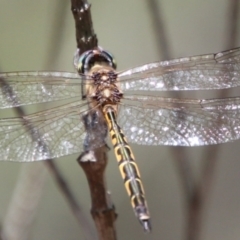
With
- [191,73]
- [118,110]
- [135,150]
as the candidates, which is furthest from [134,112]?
[135,150]

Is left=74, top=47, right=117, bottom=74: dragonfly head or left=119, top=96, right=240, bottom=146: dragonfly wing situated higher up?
left=74, top=47, right=117, bottom=74: dragonfly head

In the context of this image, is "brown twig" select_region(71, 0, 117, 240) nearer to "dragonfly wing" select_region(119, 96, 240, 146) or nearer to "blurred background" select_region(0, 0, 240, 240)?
"dragonfly wing" select_region(119, 96, 240, 146)

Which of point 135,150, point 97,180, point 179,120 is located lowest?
point 97,180

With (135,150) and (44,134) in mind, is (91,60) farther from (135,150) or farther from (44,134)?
(135,150)

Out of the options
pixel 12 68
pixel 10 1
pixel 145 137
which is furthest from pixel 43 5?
pixel 145 137

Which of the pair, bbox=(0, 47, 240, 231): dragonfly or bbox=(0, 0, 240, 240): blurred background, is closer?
bbox=(0, 47, 240, 231): dragonfly

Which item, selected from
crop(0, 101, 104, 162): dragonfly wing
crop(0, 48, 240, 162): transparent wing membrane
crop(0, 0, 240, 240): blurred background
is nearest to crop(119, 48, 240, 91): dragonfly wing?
crop(0, 48, 240, 162): transparent wing membrane

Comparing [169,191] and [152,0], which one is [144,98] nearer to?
[152,0]
